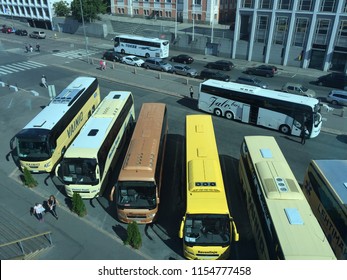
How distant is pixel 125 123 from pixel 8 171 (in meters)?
9.30

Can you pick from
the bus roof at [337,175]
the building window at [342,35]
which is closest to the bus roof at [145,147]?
the bus roof at [337,175]

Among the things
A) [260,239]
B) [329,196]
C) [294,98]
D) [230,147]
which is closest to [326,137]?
[294,98]

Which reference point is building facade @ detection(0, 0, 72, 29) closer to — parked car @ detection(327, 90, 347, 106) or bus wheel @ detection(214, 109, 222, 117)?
bus wheel @ detection(214, 109, 222, 117)

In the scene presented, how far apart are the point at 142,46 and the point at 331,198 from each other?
44805mm

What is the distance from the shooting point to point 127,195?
53.0 feet

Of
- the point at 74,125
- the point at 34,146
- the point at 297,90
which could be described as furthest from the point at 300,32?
the point at 34,146

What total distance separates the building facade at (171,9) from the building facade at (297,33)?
556 inches

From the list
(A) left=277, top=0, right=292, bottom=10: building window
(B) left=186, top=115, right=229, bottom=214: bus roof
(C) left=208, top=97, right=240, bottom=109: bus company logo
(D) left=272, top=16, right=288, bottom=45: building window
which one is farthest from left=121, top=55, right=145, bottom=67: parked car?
(B) left=186, top=115, right=229, bottom=214: bus roof

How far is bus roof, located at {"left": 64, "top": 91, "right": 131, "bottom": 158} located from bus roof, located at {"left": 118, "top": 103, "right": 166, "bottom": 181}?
6.67 feet

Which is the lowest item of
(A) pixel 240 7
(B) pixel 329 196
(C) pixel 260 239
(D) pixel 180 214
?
(D) pixel 180 214

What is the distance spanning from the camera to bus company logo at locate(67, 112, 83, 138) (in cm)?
2340

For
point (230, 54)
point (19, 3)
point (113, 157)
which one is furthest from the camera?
point (19, 3)

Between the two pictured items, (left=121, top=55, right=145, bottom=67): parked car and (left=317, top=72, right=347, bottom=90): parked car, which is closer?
(left=317, top=72, right=347, bottom=90): parked car
